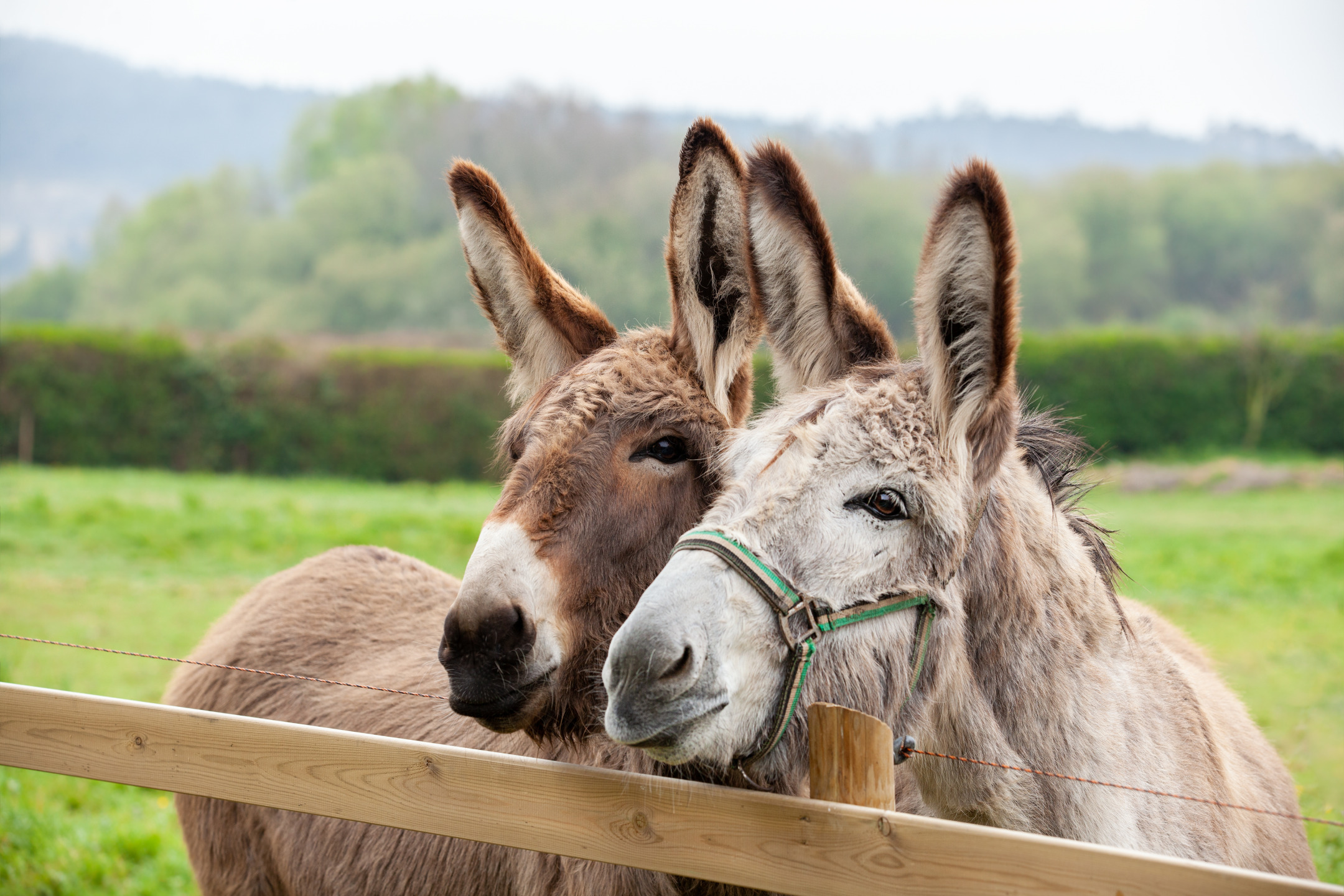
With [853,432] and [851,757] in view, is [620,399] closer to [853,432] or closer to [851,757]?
[853,432]

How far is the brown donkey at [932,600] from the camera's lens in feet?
5.74

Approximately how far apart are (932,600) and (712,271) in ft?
3.78

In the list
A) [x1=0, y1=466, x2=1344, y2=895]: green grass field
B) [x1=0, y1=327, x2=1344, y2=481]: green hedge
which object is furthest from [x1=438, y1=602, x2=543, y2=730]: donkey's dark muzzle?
[x1=0, y1=327, x2=1344, y2=481]: green hedge

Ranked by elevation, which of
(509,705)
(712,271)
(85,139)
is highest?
(85,139)

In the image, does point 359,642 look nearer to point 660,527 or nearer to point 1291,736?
point 660,527

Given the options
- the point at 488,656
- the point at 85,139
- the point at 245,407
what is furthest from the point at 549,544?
the point at 85,139

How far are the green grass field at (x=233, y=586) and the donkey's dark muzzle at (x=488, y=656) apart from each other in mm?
2968

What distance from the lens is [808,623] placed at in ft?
5.92

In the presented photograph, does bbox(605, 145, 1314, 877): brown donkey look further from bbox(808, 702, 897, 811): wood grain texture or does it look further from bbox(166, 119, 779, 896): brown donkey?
bbox(166, 119, 779, 896): brown donkey

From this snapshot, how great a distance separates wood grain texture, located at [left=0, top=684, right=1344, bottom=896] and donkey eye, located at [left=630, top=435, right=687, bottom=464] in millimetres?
813

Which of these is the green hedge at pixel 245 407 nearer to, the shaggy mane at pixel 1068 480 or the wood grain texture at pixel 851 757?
the shaggy mane at pixel 1068 480

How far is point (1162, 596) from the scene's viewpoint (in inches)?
469

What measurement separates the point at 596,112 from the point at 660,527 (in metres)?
70.0

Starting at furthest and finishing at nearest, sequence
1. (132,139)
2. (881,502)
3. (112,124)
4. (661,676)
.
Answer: (112,124)
(132,139)
(881,502)
(661,676)
